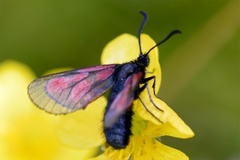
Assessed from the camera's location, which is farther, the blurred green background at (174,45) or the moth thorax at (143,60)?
the blurred green background at (174,45)

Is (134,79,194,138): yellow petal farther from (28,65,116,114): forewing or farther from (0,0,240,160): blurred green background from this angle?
(0,0,240,160): blurred green background

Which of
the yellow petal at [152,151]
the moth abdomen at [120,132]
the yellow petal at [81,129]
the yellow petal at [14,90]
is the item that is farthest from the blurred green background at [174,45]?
the moth abdomen at [120,132]

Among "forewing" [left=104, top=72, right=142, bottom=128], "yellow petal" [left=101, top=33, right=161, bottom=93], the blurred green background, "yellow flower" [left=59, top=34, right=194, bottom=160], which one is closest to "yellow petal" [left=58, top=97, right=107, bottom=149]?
"yellow flower" [left=59, top=34, right=194, bottom=160]

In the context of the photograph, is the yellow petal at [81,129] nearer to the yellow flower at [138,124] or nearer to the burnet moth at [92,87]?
the yellow flower at [138,124]

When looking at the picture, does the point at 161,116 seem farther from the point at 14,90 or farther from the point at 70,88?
the point at 14,90

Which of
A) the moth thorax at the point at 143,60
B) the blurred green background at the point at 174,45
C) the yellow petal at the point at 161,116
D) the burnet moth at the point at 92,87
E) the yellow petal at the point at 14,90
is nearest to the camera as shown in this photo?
the yellow petal at the point at 161,116

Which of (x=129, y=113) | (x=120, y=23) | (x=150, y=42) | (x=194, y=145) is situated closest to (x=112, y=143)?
(x=129, y=113)
